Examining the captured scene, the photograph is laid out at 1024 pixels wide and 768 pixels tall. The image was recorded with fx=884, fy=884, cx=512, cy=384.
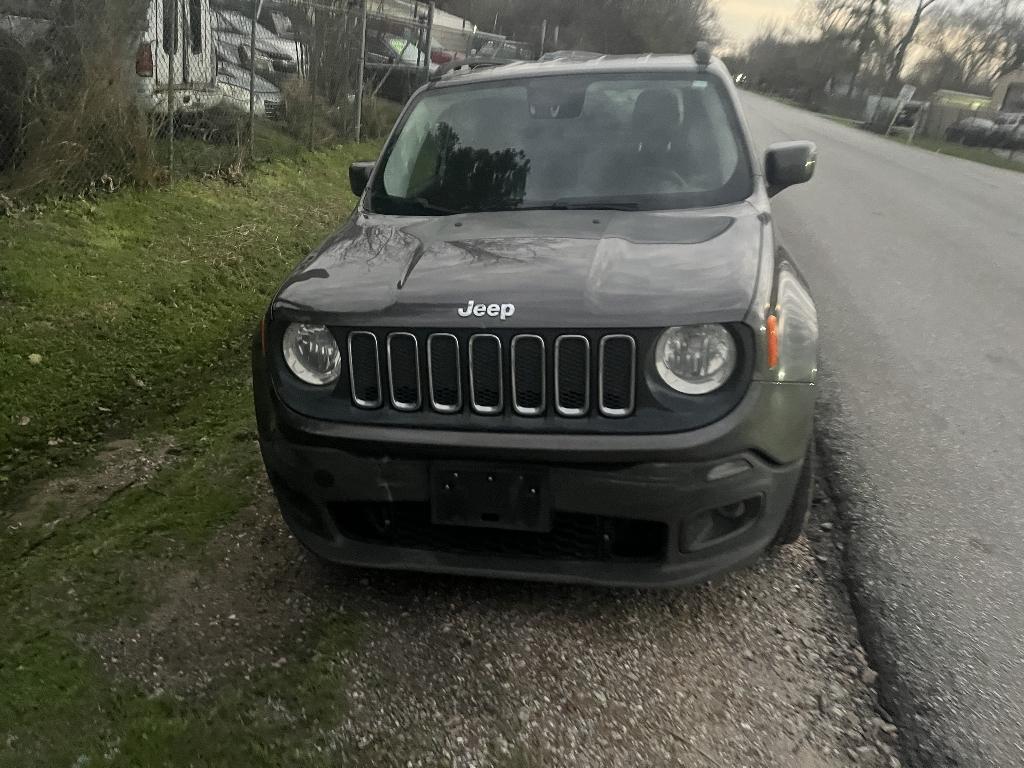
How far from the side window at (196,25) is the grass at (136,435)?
1791 mm

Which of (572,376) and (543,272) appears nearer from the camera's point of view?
(572,376)

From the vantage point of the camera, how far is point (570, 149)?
12.6 ft

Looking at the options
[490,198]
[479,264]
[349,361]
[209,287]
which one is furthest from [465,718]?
[209,287]

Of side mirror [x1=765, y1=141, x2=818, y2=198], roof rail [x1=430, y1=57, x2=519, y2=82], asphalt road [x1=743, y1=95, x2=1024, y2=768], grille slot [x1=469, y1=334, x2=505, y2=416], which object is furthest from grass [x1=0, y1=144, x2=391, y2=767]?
side mirror [x1=765, y1=141, x2=818, y2=198]

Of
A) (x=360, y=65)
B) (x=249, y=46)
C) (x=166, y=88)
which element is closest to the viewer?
(x=166, y=88)

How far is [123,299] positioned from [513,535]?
409 centimetres

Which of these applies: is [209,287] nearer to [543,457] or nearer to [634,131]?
[634,131]

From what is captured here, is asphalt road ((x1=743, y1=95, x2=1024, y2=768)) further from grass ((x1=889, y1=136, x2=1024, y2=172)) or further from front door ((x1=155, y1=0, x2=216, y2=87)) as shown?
grass ((x1=889, y1=136, x2=1024, y2=172))

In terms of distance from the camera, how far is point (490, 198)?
371cm

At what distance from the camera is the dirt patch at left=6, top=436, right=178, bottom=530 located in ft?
11.5

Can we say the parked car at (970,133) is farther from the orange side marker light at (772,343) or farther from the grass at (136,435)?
the orange side marker light at (772,343)

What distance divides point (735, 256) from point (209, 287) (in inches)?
181

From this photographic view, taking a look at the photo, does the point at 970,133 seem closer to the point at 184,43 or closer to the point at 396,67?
the point at 396,67

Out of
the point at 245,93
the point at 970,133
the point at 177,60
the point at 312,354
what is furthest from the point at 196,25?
the point at 970,133
